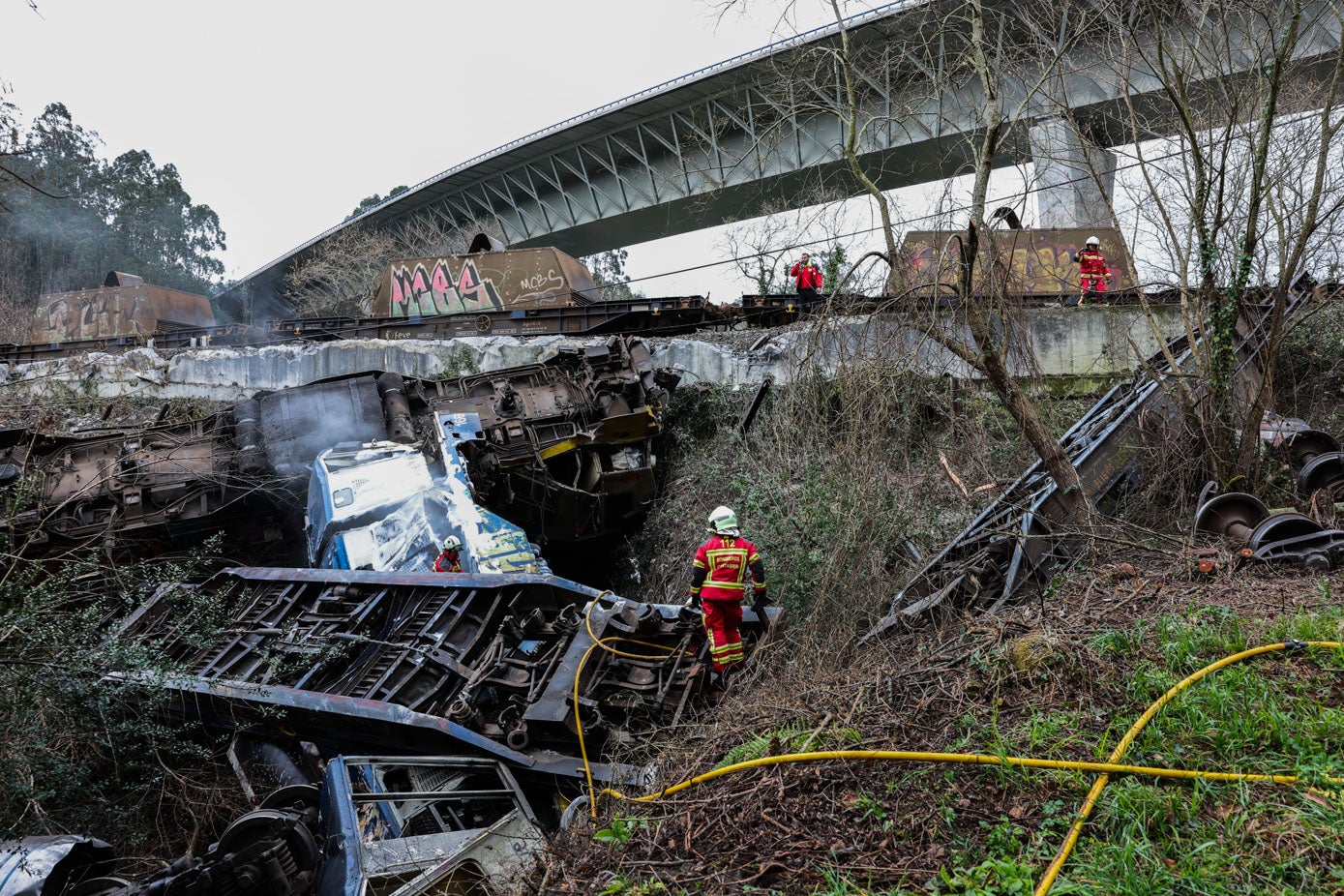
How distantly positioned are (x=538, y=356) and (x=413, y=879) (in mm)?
10815

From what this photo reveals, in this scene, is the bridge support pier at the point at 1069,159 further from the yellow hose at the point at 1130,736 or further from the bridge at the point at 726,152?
the yellow hose at the point at 1130,736

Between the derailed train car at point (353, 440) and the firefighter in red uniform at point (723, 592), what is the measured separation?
407 centimetres

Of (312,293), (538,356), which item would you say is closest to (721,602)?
(538,356)

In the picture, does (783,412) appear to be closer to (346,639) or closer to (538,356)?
(346,639)

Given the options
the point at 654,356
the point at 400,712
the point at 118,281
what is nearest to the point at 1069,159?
the point at 400,712

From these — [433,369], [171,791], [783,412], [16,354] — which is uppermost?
[16,354]

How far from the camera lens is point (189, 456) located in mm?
9375

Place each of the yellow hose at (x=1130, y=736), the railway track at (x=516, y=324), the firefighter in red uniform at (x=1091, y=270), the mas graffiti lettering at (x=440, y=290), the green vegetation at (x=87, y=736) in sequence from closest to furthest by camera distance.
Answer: the yellow hose at (x=1130, y=736) → the green vegetation at (x=87, y=736) → the firefighter in red uniform at (x=1091, y=270) → the railway track at (x=516, y=324) → the mas graffiti lettering at (x=440, y=290)

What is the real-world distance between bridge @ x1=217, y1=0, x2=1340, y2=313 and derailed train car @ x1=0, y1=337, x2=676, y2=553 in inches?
110

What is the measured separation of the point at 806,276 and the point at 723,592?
9217mm

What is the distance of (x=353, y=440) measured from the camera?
9.28 metres

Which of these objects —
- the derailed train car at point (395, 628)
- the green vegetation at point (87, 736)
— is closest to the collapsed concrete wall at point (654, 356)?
the derailed train car at point (395, 628)

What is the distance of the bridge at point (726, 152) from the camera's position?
24.6 feet

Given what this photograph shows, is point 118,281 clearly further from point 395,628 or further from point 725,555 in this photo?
point 725,555
